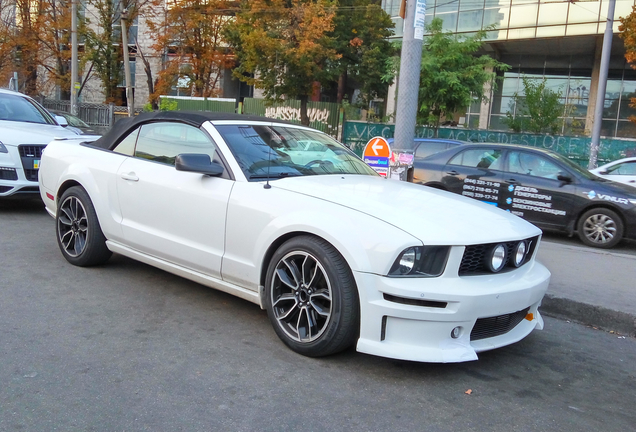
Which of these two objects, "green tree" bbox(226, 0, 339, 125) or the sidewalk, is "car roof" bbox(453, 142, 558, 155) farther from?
"green tree" bbox(226, 0, 339, 125)

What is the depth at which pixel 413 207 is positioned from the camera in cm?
400

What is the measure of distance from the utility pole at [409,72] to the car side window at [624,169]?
5.91m

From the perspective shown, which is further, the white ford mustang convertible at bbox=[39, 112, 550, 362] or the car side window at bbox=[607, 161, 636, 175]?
the car side window at bbox=[607, 161, 636, 175]

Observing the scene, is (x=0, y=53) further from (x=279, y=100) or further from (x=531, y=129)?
(x=531, y=129)

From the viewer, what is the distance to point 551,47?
27609 mm

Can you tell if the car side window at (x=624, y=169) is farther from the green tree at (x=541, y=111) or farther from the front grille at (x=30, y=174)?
the green tree at (x=541, y=111)

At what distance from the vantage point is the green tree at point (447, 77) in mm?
19859

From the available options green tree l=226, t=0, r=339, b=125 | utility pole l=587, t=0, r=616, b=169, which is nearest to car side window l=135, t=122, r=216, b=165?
utility pole l=587, t=0, r=616, b=169

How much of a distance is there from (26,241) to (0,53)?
2804 centimetres

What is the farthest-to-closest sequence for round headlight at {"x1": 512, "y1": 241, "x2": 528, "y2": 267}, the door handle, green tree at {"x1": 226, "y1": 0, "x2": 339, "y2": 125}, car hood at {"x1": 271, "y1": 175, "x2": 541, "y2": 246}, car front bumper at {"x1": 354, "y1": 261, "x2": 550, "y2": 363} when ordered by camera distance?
green tree at {"x1": 226, "y1": 0, "x2": 339, "y2": 125}
the door handle
round headlight at {"x1": 512, "y1": 241, "x2": 528, "y2": 267}
car hood at {"x1": 271, "y1": 175, "x2": 541, "y2": 246}
car front bumper at {"x1": 354, "y1": 261, "x2": 550, "y2": 363}

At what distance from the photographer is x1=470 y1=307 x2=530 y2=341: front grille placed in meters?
3.71

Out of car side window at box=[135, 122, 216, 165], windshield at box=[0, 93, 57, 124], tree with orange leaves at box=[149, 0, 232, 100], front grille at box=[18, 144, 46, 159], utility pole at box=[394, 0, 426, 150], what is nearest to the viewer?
car side window at box=[135, 122, 216, 165]

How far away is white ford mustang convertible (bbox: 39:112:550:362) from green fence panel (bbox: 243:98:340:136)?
1950 centimetres

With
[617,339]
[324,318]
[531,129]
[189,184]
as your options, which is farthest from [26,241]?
[531,129]
